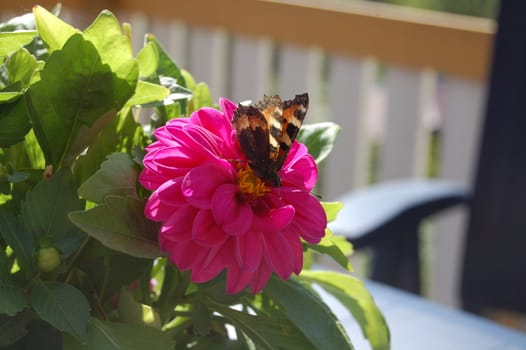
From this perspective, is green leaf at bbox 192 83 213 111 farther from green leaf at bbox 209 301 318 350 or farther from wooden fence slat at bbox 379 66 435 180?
wooden fence slat at bbox 379 66 435 180

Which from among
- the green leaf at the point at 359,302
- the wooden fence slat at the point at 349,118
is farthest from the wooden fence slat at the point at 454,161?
the green leaf at the point at 359,302

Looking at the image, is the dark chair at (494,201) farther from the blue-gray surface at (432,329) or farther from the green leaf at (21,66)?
the green leaf at (21,66)

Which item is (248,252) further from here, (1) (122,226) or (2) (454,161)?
(2) (454,161)

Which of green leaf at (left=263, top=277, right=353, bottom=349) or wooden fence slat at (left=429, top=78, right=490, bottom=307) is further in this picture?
wooden fence slat at (left=429, top=78, right=490, bottom=307)

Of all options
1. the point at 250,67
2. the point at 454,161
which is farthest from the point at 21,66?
the point at 250,67

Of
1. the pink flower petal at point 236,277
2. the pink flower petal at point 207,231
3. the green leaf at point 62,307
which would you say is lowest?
the green leaf at point 62,307

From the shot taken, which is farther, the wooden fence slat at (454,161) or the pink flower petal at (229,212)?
the wooden fence slat at (454,161)

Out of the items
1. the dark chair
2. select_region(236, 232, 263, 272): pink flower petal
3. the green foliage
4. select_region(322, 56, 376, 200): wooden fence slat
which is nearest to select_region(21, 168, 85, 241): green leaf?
the green foliage
